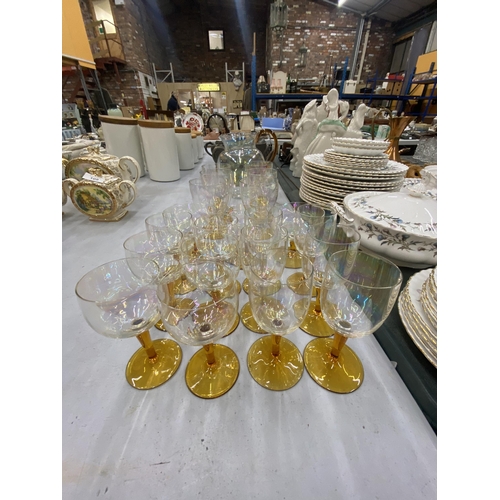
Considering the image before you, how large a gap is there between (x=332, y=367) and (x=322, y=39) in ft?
20.7

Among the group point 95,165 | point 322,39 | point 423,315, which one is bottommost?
point 423,315

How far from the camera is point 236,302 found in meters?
0.39

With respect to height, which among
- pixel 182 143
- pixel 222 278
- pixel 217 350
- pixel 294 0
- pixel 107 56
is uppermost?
pixel 294 0

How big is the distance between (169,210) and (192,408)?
19.8 inches

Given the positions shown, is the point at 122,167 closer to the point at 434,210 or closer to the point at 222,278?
the point at 222,278

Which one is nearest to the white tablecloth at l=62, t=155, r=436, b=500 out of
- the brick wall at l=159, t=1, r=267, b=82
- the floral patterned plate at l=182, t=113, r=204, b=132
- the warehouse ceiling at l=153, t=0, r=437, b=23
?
the floral patterned plate at l=182, t=113, r=204, b=132

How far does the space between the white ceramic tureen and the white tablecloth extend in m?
0.23

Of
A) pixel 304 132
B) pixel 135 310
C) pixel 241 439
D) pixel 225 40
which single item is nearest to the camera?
pixel 241 439

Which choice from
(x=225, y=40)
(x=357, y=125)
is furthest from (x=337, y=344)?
(x=225, y=40)

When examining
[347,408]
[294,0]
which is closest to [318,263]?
[347,408]

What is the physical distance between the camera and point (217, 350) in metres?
0.44

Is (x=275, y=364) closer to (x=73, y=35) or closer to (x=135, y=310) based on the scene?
(x=135, y=310)

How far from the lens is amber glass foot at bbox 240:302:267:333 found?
0.48 metres

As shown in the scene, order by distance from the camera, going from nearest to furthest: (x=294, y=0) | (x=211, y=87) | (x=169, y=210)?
(x=169, y=210) → (x=294, y=0) → (x=211, y=87)
